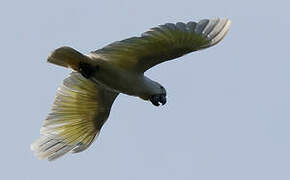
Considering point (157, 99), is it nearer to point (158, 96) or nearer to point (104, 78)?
point (158, 96)

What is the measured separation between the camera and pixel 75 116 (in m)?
12.7

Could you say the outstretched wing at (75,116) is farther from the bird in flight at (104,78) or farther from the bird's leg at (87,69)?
the bird's leg at (87,69)

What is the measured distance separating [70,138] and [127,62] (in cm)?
182

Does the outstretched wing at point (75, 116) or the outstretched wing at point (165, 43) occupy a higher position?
the outstretched wing at point (165, 43)

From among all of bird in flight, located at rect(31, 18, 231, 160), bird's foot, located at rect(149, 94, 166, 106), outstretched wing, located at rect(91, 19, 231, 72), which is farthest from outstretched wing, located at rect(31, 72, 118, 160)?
outstretched wing, located at rect(91, 19, 231, 72)

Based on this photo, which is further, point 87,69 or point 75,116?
point 75,116

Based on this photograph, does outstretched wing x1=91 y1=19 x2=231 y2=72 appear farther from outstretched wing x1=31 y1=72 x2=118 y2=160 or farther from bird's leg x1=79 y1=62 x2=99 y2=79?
outstretched wing x1=31 y1=72 x2=118 y2=160

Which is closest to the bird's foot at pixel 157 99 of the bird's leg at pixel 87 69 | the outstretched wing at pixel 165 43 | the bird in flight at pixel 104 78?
the bird in flight at pixel 104 78

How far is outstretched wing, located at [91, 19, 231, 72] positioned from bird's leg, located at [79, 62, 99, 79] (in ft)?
0.57

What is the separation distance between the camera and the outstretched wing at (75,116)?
12383 mm

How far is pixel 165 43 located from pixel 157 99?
104cm

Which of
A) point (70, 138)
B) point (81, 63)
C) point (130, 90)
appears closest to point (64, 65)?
point (81, 63)

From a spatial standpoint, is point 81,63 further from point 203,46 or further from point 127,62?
point 203,46

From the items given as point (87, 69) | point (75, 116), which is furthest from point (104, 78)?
point (75, 116)
